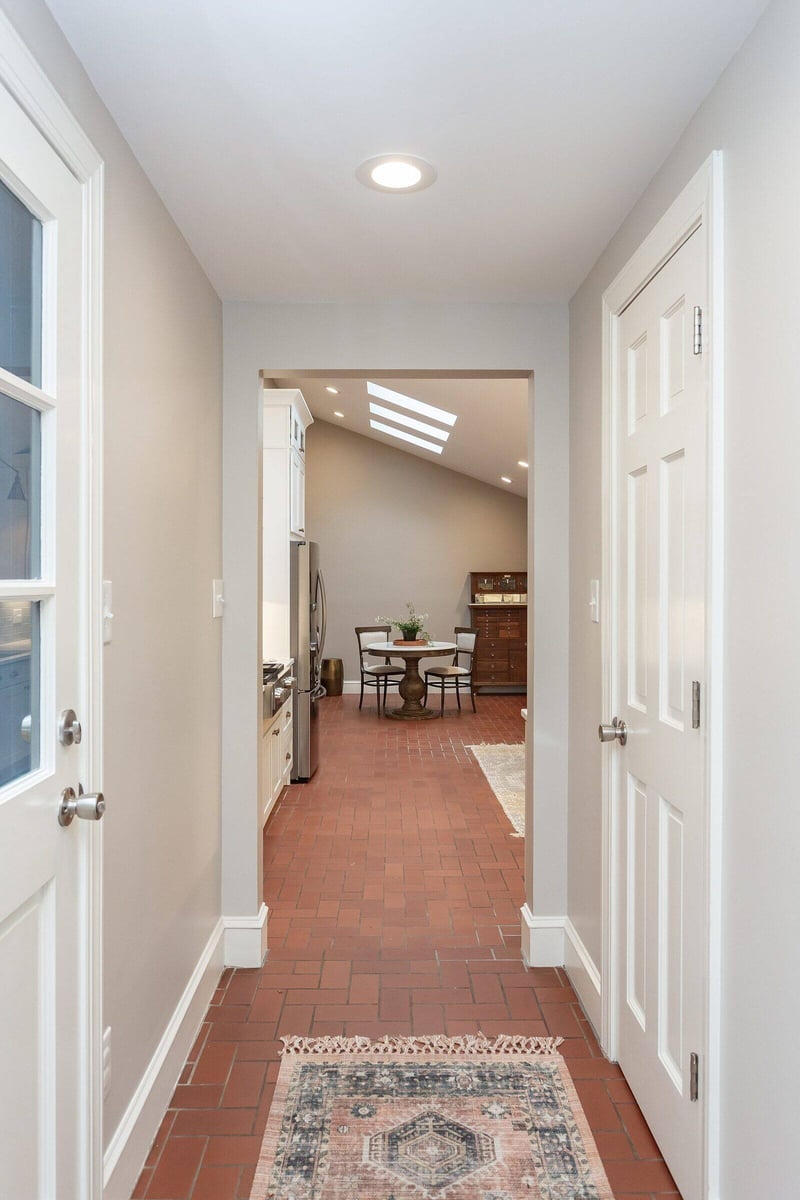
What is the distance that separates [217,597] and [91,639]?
1.21m

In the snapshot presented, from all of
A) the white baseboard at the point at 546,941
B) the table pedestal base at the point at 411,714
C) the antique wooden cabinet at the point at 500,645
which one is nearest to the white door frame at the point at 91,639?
the white baseboard at the point at 546,941

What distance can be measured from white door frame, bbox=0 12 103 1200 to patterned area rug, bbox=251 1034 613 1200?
534mm

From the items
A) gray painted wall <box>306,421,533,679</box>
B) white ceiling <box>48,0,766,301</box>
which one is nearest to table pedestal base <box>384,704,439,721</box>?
gray painted wall <box>306,421,533,679</box>

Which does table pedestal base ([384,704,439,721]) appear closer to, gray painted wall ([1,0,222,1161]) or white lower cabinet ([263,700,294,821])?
white lower cabinet ([263,700,294,821])

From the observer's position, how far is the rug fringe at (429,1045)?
7.68 feet

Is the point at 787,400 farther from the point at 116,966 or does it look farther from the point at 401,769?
the point at 401,769

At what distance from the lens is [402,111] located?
5.49 feet

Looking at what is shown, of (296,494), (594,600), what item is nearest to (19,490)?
(594,600)

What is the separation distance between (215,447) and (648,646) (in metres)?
1.58

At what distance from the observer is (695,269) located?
5.52 feet

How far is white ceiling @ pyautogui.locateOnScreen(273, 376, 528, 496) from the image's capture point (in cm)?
591

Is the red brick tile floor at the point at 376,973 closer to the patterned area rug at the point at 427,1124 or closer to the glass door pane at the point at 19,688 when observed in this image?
the patterned area rug at the point at 427,1124

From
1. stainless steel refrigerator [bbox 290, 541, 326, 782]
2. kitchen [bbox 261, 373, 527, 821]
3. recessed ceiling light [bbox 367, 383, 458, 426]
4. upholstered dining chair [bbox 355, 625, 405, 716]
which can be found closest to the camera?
stainless steel refrigerator [bbox 290, 541, 326, 782]

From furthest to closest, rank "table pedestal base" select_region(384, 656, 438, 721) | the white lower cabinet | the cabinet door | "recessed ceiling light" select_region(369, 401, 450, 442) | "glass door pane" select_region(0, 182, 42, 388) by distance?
"table pedestal base" select_region(384, 656, 438, 721), "recessed ceiling light" select_region(369, 401, 450, 442), the cabinet door, the white lower cabinet, "glass door pane" select_region(0, 182, 42, 388)
